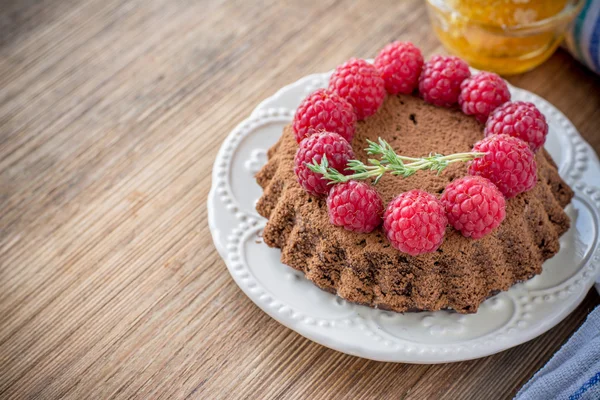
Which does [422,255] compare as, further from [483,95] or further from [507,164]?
[483,95]

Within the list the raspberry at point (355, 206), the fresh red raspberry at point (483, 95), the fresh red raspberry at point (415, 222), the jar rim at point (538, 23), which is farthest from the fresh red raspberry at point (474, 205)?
the jar rim at point (538, 23)

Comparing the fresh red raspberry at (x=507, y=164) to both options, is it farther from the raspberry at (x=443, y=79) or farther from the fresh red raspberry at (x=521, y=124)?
the raspberry at (x=443, y=79)

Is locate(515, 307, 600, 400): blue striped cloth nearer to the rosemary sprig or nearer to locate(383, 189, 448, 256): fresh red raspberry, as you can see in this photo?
locate(383, 189, 448, 256): fresh red raspberry

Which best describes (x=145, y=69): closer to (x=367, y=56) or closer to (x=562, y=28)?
(x=367, y=56)

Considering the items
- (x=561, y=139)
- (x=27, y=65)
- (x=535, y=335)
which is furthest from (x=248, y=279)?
(x=27, y=65)

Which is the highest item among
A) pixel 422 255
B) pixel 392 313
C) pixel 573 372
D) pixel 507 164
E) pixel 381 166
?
pixel 381 166

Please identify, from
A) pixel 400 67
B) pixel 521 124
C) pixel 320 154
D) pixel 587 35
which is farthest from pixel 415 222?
pixel 587 35
